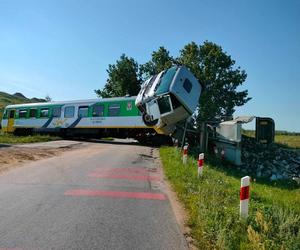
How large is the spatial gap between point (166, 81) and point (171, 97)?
0.97m

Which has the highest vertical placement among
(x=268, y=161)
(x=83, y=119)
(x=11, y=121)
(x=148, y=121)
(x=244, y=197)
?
(x=83, y=119)

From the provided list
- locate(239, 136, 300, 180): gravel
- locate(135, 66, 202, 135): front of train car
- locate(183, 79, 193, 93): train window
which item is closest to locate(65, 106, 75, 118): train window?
locate(135, 66, 202, 135): front of train car

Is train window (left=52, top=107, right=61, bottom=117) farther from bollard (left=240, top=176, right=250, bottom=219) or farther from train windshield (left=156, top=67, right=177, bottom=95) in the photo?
bollard (left=240, top=176, right=250, bottom=219)

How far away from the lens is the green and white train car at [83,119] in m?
25.1

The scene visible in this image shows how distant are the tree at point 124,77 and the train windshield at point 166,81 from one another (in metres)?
27.3

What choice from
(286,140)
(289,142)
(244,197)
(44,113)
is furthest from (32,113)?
(244,197)

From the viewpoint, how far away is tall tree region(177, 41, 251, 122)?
39.5m

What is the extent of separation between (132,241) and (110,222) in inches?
41.2

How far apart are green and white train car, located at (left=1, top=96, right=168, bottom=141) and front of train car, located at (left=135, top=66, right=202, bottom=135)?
100 inches

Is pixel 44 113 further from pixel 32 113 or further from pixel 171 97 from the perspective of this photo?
pixel 171 97

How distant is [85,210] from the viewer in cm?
730

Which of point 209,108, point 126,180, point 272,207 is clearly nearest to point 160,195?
point 126,180

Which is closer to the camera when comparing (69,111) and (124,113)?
(124,113)

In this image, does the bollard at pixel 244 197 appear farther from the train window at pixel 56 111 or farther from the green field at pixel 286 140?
the train window at pixel 56 111
